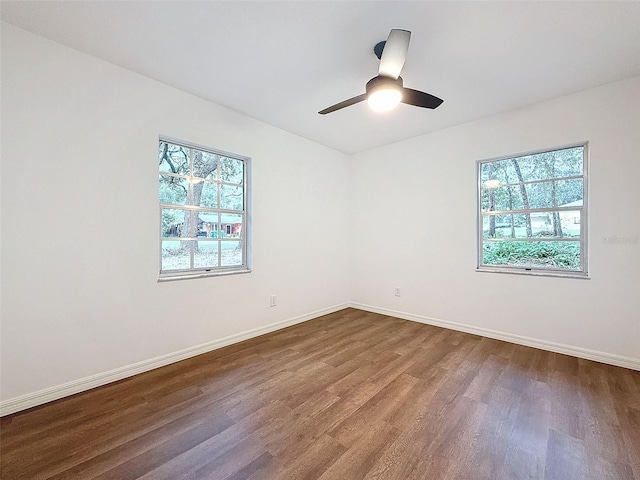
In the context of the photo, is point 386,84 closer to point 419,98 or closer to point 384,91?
point 384,91

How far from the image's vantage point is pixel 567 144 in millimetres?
2773

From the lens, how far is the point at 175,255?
2.72 meters

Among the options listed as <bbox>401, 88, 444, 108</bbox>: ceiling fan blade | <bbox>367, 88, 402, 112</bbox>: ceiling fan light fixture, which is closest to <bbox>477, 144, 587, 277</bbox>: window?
<bbox>401, 88, 444, 108</bbox>: ceiling fan blade

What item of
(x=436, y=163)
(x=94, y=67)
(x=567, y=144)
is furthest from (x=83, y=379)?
(x=567, y=144)

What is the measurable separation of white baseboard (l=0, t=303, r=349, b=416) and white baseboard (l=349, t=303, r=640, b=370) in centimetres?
200

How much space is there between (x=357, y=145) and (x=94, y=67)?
3.12 metres

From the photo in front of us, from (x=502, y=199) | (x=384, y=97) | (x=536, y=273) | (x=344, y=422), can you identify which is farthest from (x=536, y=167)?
(x=344, y=422)

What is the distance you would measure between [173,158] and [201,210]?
57 centimetres

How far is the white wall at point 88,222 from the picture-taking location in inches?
73.2

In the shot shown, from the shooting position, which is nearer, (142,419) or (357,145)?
(142,419)

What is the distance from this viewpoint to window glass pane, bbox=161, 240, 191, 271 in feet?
8.68

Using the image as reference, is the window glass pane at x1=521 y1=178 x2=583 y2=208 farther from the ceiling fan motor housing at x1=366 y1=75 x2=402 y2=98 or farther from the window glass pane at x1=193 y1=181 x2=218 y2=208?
the window glass pane at x1=193 y1=181 x2=218 y2=208

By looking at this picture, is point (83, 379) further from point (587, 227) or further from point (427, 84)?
point (587, 227)

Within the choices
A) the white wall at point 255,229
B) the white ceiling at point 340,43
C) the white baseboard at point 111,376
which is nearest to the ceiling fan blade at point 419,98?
the white ceiling at point 340,43
